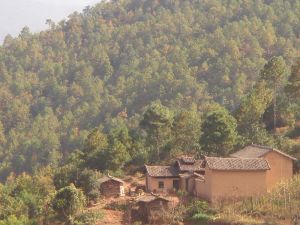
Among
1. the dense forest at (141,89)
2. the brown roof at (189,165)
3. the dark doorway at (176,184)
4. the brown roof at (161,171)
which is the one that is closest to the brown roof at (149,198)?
the brown roof at (161,171)

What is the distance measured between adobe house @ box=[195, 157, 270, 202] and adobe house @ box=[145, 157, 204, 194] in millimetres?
3377

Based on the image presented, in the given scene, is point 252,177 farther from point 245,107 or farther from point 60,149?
point 60,149

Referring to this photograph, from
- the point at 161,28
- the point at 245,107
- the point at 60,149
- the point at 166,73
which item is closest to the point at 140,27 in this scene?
the point at 161,28

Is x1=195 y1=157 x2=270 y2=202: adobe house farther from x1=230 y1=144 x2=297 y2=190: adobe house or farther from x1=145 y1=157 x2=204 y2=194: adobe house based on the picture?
x1=145 y1=157 x2=204 y2=194: adobe house

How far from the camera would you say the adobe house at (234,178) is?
31.7m

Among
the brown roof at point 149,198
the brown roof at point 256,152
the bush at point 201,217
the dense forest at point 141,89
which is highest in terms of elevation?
the dense forest at point 141,89

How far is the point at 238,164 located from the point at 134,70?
6807 cm

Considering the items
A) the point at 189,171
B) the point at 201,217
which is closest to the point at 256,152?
the point at 189,171

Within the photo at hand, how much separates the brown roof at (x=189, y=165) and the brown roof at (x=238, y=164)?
14.2 feet

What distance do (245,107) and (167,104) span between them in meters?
37.6

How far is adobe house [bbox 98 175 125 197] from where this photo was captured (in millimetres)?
36844

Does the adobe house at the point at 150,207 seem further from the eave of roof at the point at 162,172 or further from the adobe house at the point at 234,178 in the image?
the eave of roof at the point at 162,172

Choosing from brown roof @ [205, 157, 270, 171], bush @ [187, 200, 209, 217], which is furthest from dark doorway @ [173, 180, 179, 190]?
bush @ [187, 200, 209, 217]

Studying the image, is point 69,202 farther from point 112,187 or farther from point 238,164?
point 238,164
